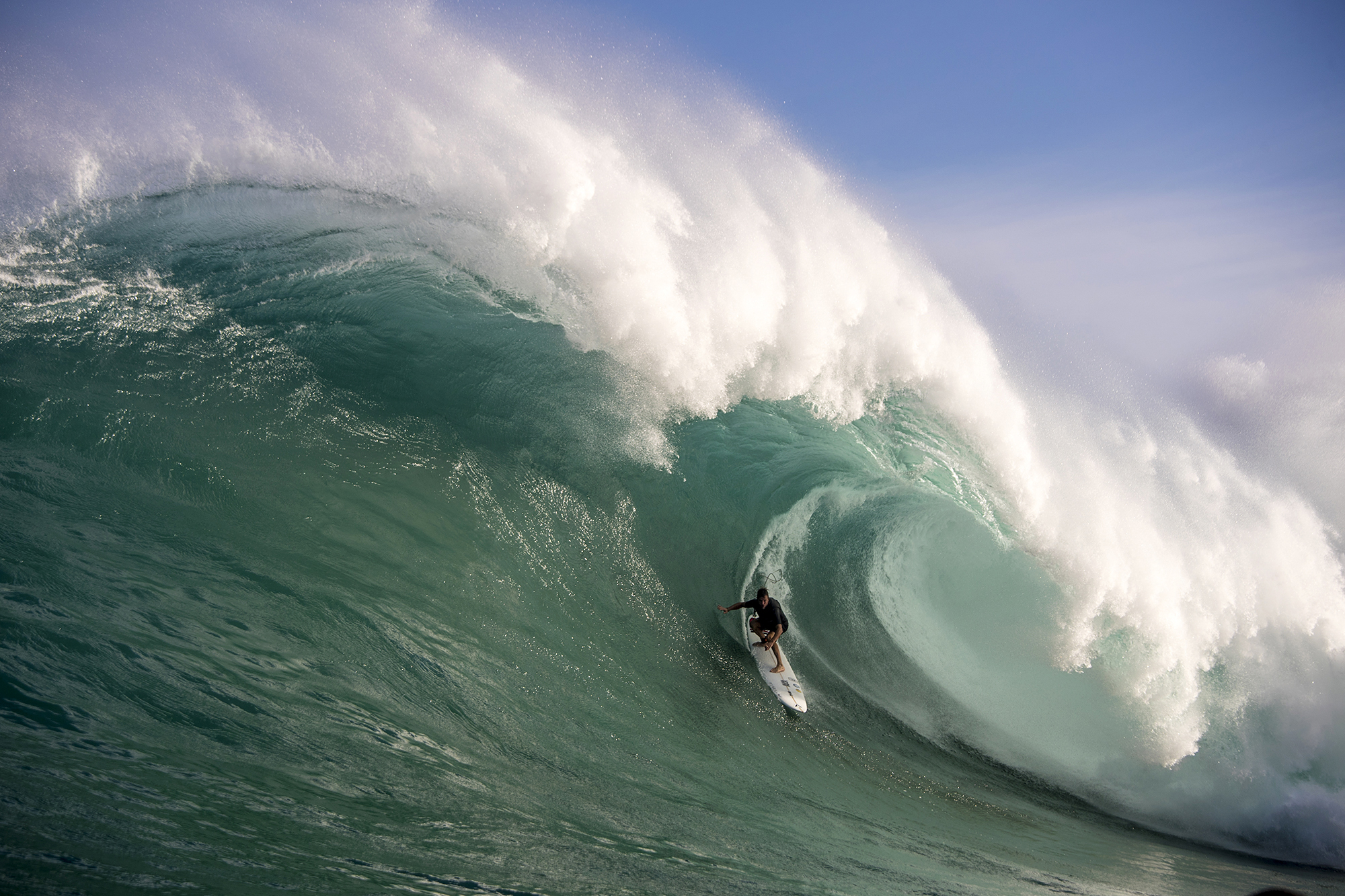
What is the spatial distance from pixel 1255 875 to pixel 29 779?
9805 millimetres

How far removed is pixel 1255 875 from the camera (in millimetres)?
6582

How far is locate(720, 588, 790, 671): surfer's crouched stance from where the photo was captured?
253 inches

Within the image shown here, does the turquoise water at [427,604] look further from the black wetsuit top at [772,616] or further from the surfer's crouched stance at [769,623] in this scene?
the black wetsuit top at [772,616]

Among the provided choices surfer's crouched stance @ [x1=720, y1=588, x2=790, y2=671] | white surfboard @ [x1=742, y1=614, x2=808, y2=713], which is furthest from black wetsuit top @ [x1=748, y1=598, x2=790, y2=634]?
white surfboard @ [x1=742, y1=614, x2=808, y2=713]

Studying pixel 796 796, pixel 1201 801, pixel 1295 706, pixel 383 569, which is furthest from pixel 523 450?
A: pixel 1295 706

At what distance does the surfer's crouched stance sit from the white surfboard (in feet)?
0.12

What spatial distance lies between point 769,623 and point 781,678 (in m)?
0.52

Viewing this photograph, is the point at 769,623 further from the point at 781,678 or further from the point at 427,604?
the point at 427,604

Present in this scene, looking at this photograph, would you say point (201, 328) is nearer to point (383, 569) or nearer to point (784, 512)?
point (383, 569)

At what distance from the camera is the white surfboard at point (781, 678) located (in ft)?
20.2

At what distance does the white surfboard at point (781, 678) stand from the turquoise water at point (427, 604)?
0.15m

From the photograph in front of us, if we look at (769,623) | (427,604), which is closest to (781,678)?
(769,623)

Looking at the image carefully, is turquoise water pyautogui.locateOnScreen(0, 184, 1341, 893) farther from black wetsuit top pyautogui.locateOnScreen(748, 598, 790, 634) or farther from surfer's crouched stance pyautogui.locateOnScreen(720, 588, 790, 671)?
black wetsuit top pyautogui.locateOnScreen(748, 598, 790, 634)

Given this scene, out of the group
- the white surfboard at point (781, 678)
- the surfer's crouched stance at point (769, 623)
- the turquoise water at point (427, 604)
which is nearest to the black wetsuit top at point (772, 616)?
the surfer's crouched stance at point (769, 623)
